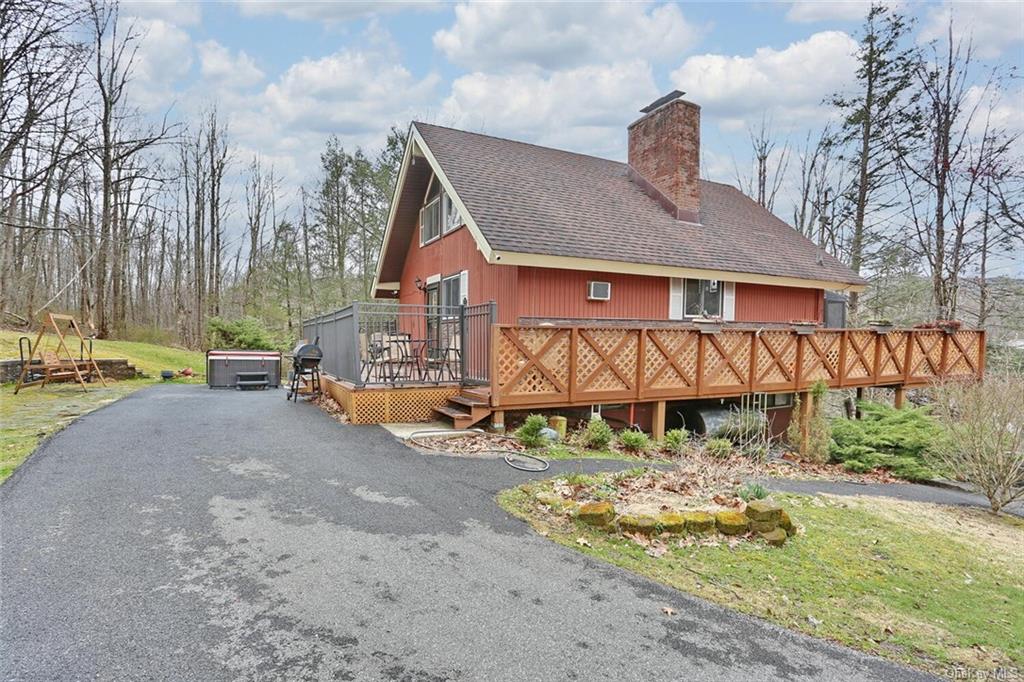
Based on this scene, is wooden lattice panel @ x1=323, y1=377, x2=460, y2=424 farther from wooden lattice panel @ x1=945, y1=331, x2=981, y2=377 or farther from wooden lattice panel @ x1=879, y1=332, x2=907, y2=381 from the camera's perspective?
wooden lattice panel @ x1=945, y1=331, x2=981, y2=377

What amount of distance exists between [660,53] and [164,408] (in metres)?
15.0

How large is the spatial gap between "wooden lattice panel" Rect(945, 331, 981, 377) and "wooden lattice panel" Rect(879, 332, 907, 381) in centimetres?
184

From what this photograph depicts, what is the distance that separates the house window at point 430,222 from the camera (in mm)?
13336

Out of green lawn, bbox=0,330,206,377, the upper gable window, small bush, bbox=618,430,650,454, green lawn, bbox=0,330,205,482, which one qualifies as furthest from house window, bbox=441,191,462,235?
green lawn, bbox=0,330,206,377

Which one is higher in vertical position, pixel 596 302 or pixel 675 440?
pixel 596 302

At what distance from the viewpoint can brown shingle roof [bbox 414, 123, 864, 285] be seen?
1030cm

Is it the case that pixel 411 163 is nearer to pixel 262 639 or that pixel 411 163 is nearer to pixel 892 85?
pixel 262 639

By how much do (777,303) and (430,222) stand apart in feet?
31.5

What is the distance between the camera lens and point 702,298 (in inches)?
481

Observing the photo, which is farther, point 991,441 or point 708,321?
point 708,321

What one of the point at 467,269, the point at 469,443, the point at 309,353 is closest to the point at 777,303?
the point at 467,269

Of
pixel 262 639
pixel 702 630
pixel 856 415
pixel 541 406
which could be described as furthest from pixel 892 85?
pixel 262 639

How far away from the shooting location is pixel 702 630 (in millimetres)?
2947

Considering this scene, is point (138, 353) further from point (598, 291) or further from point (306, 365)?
point (598, 291)
